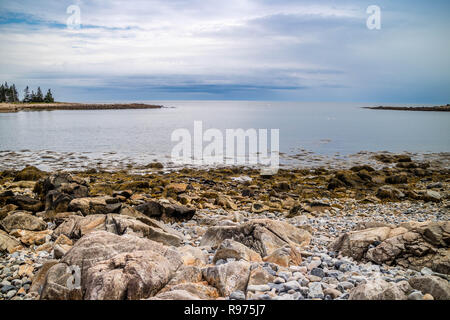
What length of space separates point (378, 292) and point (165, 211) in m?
8.56

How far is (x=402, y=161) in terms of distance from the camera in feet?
96.6

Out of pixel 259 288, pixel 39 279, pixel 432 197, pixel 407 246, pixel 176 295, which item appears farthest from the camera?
pixel 432 197

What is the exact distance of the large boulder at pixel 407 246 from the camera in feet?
21.0

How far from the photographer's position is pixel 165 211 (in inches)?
469

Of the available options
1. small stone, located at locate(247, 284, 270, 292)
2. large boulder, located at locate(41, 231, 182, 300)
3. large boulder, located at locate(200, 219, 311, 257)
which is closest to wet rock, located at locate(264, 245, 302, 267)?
large boulder, located at locate(200, 219, 311, 257)

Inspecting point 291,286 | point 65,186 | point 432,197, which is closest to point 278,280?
point 291,286

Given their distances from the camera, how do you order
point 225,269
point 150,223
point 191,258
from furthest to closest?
1. point 150,223
2. point 191,258
3. point 225,269

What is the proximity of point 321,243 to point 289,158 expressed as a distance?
23463 millimetres

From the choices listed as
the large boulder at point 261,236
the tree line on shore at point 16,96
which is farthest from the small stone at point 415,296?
the tree line on shore at point 16,96

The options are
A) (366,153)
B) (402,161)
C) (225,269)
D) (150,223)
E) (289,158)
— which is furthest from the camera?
(366,153)

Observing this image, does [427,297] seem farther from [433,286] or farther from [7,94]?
[7,94]
